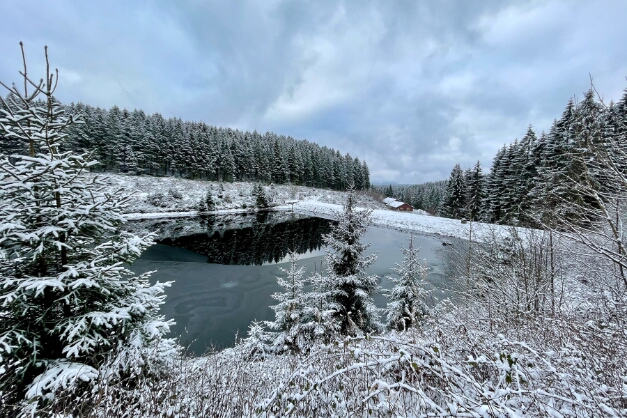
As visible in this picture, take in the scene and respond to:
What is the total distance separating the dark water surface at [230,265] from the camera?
1112 cm

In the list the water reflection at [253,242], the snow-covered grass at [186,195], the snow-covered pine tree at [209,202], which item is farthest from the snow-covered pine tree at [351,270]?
the snow-covered pine tree at [209,202]

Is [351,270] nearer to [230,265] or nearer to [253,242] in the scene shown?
[230,265]

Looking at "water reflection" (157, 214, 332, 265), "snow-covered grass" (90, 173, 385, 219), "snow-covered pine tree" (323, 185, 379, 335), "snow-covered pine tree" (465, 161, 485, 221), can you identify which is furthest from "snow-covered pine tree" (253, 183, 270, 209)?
"snow-covered pine tree" (323, 185, 379, 335)

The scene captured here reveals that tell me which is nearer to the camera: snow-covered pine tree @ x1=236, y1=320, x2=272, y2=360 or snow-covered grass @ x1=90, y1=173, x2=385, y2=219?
snow-covered pine tree @ x1=236, y1=320, x2=272, y2=360

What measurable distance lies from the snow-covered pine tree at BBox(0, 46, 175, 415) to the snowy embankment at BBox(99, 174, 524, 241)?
27.5 metres

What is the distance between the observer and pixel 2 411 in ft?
7.31

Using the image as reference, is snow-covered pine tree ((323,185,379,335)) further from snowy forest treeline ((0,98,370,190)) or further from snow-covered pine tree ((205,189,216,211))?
snow-covered pine tree ((205,189,216,211))

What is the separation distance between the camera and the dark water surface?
36.5ft

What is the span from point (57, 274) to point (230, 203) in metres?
47.0

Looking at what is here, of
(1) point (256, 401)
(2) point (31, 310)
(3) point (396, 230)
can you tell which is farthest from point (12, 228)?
(3) point (396, 230)

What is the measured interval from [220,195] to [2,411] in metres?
49.1

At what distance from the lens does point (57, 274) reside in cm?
361

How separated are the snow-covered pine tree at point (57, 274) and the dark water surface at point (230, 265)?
1429 millimetres

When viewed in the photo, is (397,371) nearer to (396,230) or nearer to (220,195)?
(396,230)
